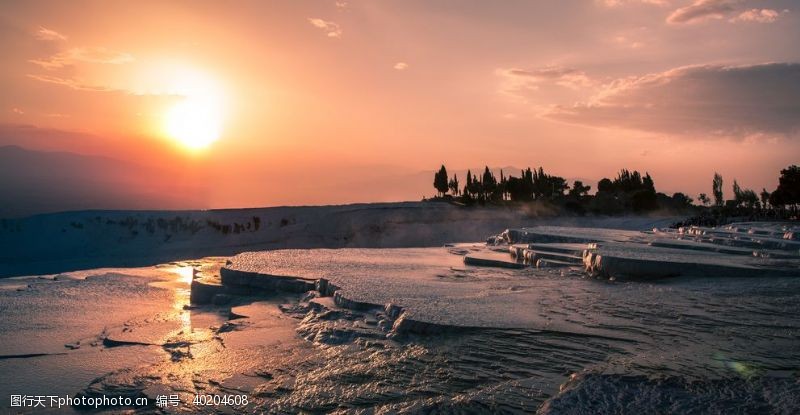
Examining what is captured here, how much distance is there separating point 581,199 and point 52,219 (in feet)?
141

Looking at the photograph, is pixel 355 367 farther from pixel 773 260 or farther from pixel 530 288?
pixel 773 260

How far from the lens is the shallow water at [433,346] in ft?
16.2

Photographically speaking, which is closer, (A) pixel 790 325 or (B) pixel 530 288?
(A) pixel 790 325

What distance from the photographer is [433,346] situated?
622cm

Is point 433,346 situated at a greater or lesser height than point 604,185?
lesser

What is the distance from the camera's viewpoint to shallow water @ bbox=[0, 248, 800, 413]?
4926 mm

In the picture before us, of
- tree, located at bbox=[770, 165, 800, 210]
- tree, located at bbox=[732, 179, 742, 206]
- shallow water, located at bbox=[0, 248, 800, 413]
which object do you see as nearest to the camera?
shallow water, located at bbox=[0, 248, 800, 413]

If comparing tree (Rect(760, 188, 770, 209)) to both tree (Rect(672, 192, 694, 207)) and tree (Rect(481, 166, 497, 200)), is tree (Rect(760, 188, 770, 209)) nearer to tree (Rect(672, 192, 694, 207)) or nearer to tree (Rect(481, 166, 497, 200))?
tree (Rect(672, 192, 694, 207))

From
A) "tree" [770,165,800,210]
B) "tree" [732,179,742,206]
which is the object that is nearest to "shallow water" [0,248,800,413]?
"tree" [770,165,800,210]

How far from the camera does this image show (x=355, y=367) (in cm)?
568

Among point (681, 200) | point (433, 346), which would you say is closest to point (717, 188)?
point (681, 200)

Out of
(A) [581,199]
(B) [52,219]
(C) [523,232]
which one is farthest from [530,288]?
(A) [581,199]

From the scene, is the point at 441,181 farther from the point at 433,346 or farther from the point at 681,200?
the point at 433,346

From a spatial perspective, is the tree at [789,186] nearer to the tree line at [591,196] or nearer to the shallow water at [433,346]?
the tree line at [591,196]
